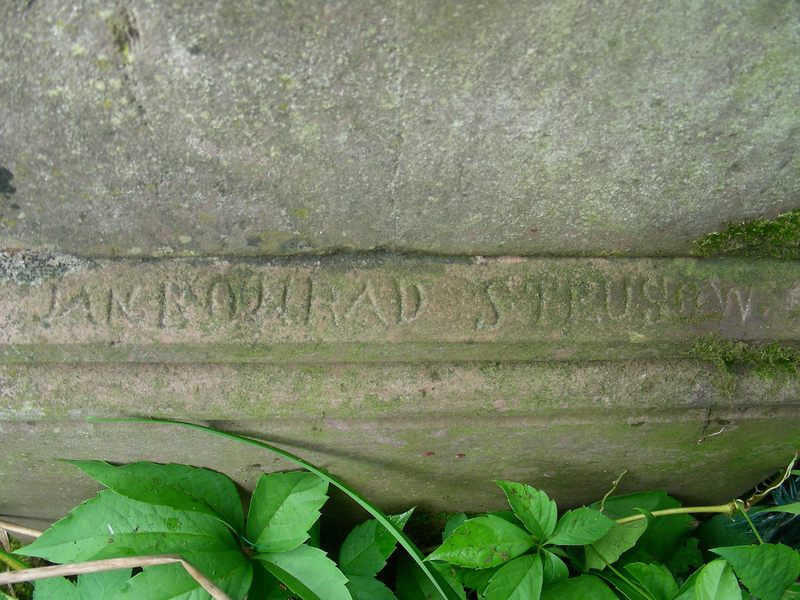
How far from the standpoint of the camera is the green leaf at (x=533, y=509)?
142cm

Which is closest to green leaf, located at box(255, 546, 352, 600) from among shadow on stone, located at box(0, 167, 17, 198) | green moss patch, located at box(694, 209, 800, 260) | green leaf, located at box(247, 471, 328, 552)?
green leaf, located at box(247, 471, 328, 552)

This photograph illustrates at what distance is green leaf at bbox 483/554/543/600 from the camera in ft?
4.41

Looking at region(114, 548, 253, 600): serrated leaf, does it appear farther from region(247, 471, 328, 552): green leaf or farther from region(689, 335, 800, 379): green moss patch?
region(689, 335, 800, 379): green moss patch

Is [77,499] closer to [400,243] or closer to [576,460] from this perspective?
[400,243]

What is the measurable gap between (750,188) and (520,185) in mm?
464

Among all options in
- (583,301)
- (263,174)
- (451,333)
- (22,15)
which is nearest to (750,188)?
(583,301)

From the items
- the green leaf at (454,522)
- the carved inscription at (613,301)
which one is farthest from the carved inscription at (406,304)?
the green leaf at (454,522)

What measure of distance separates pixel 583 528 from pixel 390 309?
69 cm

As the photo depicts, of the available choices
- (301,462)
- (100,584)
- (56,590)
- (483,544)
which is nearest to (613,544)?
(483,544)

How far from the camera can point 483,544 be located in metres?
1.39

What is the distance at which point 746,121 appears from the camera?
1076mm

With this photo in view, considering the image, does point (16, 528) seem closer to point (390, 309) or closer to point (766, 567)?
point (390, 309)

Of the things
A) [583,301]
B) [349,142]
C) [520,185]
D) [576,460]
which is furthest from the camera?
[576,460]

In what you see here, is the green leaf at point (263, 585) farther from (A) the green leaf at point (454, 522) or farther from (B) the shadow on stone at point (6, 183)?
(B) the shadow on stone at point (6, 183)
